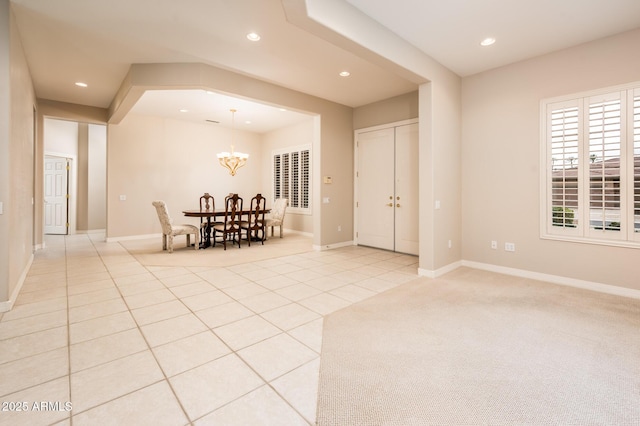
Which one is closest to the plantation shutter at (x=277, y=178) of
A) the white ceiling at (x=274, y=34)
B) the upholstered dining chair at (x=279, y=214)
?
the upholstered dining chair at (x=279, y=214)

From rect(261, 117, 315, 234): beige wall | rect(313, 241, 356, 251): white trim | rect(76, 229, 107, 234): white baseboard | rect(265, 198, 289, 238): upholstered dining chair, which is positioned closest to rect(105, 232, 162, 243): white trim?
rect(76, 229, 107, 234): white baseboard

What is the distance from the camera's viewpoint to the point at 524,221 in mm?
4016

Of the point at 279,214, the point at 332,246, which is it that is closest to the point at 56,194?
the point at 279,214

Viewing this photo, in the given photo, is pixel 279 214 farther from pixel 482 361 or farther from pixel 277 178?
pixel 482 361

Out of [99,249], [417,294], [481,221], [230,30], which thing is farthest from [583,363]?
[99,249]

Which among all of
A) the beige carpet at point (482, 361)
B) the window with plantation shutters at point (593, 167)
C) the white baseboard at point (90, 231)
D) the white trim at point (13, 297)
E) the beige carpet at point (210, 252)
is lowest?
the beige carpet at point (482, 361)

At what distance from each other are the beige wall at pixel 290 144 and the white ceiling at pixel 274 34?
291 cm

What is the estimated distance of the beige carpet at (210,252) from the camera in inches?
192

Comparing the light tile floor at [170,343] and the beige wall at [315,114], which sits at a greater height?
the beige wall at [315,114]

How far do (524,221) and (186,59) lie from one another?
520 centimetres

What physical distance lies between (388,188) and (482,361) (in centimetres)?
400

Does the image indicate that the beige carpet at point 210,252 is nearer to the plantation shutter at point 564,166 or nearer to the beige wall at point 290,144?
the beige wall at point 290,144

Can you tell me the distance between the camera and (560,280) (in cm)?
375

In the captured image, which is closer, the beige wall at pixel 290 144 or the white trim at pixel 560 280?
the white trim at pixel 560 280
